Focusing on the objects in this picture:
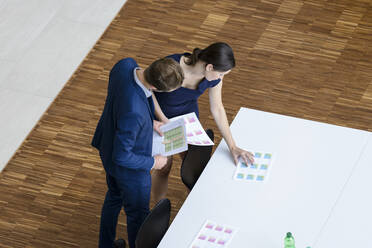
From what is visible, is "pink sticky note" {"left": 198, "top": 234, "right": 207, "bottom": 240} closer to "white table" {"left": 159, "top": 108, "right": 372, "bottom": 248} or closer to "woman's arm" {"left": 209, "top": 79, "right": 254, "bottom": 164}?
"white table" {"left": 159, "top": 108, "right": 372, "bottom": 248}

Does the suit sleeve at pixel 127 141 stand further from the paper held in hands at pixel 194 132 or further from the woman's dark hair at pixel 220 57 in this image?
the woman's dark hair at pixel 220 57

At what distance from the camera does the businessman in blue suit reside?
3664 mm

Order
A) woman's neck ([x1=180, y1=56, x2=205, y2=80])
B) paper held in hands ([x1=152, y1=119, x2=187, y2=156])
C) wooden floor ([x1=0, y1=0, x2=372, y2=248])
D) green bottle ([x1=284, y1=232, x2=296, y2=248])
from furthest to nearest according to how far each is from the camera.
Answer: wooden floor ([x1=0, y1=0, x2=372, y2=248]) < woman's neck ([x1=180, y1=56, x2=205, y2=80]) < paper held in hands ([x1=152, y1=119, x2=187, y2=156]) < green bottle ([x1=284, y1=232, x2=296, y2=248])

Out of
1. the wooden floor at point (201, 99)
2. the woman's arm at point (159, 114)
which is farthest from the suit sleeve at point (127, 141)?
the wooden floor at point (201, 99)

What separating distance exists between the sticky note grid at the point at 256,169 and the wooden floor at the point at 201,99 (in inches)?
46.6

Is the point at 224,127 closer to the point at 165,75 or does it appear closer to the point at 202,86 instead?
the point at 202,86

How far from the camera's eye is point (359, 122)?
18.6 ft

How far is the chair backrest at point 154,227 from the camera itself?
374 cm

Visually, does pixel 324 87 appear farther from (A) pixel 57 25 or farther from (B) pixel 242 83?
(A) pixel 57 25

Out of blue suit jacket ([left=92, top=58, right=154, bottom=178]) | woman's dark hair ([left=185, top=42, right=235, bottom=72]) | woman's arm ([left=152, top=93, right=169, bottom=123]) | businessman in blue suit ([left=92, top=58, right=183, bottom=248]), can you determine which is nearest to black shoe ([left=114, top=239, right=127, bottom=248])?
businessman in blue suit ([left=92, top=58, right=183, bottom=248])

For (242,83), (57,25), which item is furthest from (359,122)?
(57,25)

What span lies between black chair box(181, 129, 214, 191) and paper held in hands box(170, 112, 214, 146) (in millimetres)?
140

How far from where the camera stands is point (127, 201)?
4.22 m

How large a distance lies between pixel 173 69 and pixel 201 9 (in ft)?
11.4
